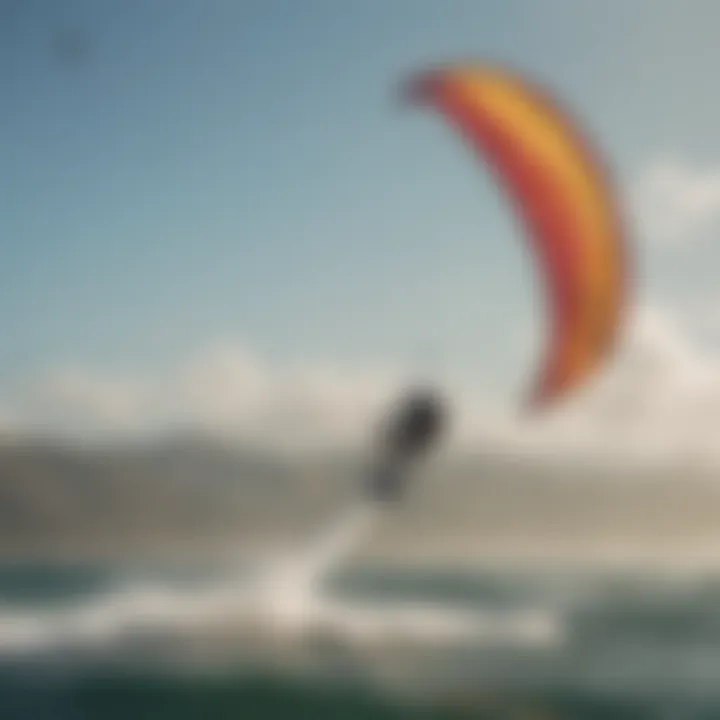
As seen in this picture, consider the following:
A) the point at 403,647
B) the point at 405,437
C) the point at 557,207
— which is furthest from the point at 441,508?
the point at 557,207

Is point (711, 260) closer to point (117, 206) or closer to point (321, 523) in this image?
point (321, 523)

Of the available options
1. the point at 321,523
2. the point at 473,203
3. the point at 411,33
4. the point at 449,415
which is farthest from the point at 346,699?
the point at 411,33

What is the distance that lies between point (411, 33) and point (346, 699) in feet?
4.09

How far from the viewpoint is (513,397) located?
6.70 ft

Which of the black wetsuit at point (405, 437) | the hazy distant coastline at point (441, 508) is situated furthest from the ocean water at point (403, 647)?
the black wetsuit at point (405, 437)

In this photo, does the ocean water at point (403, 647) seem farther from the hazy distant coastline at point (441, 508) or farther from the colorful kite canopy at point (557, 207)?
the colorful kite canopy at point (557, 207)

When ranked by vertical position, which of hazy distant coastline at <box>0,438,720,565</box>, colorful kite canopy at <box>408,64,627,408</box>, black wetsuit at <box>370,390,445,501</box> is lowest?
hazy distant coastline at <box>0,438,720,565</box>

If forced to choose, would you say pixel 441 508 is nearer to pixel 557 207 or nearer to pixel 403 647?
pixel 403 647

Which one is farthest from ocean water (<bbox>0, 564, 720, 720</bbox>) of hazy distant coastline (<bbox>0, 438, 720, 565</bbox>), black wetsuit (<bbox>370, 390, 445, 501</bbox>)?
black wetsuit (<bbox>370, 390, 445, 501</bbox>)

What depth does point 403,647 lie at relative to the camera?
6.77 ft

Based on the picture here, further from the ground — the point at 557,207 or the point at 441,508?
the point at 557,207

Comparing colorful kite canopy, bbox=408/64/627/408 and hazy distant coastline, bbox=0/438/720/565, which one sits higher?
colorful kite canopy, bbox=408/64/627/408

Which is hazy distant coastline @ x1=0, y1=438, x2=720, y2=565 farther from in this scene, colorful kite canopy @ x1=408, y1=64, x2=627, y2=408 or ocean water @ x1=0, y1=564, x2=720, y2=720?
colorful kite canopy @ x1=408, y1=64, x2=627, y2=408

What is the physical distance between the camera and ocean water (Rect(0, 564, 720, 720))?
205 centimetres
